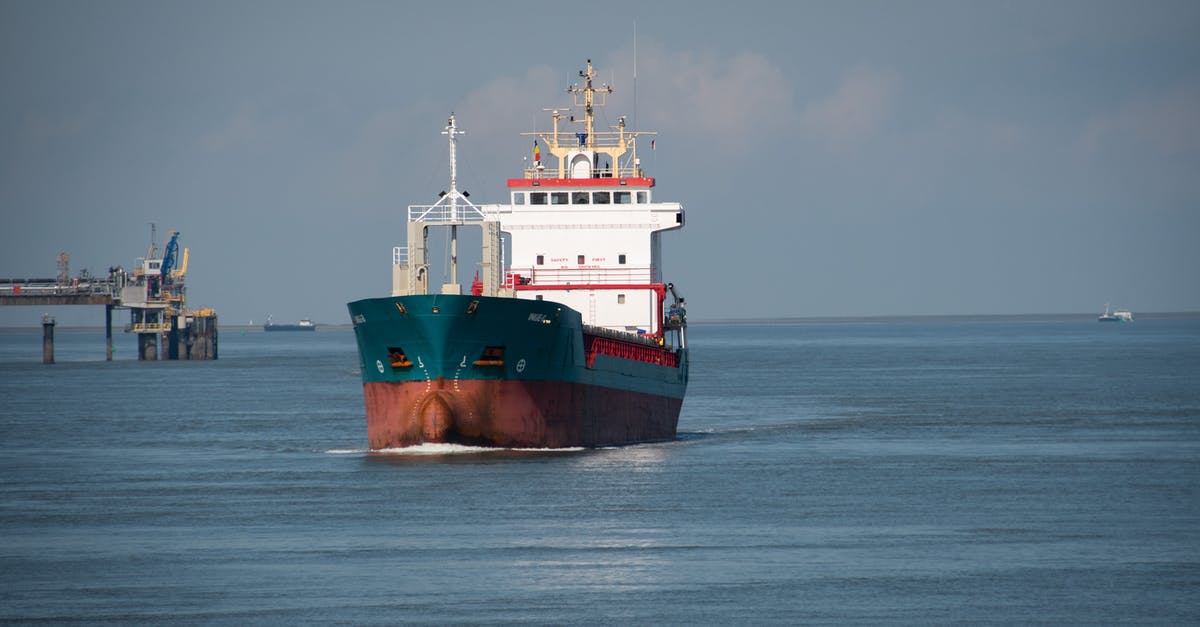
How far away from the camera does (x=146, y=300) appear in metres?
133

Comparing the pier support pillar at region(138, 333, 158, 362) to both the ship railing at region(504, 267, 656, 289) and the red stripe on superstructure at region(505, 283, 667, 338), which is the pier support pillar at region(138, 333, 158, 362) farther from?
the red stripe on superstructure at region(505, 283, 667, 338)

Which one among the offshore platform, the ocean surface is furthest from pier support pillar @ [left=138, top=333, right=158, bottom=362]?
the ocean surface

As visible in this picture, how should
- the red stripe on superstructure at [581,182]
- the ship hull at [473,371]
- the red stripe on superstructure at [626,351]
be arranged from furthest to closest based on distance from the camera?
1. the red stripe on superstructure at [581,182]
2. the red stripe on superstructure at [626,351]
3. the ship hull at [473,371]

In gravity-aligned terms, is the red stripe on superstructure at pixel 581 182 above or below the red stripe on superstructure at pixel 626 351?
above

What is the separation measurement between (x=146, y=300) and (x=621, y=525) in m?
109

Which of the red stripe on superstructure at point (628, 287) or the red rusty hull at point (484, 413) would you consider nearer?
the red rusty hull at point (484, 413)

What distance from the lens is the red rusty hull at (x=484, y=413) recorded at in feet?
129

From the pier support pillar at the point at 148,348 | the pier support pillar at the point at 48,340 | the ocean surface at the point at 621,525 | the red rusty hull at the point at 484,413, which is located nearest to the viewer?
the ocean surface at the point at 621,525

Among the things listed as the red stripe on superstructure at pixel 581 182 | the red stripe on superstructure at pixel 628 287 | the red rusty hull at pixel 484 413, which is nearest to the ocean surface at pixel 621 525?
the red rusty hull at pixel 484 413

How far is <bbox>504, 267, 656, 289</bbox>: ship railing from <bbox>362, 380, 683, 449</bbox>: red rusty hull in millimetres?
6670

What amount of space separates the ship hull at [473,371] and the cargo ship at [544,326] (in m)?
0.03

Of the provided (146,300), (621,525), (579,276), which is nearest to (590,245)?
(579,276)

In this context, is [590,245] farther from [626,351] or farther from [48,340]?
[48,340]

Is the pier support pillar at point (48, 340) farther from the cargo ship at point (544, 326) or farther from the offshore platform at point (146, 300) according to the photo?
the cargo ship at point (544, 326)
